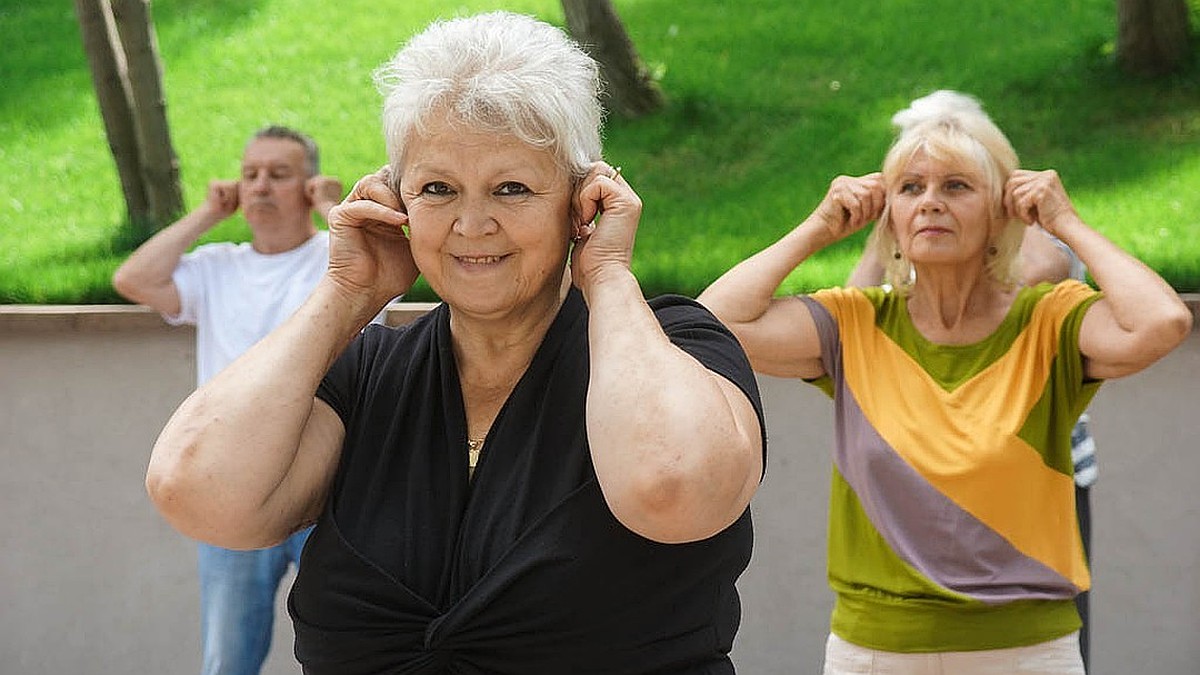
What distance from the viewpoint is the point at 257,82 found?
294 inches

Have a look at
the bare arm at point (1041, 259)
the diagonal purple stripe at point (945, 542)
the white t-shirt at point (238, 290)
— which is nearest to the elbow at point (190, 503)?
the diagonal purple stripe at point (945, 542)

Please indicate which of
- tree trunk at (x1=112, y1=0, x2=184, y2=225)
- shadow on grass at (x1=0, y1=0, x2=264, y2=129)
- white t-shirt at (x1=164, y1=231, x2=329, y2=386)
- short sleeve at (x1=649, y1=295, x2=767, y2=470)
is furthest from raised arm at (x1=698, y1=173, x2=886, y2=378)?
shadow on grass at (x1=0, y1=0, x2=264, y2=129)

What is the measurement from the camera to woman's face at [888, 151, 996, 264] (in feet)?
11.0

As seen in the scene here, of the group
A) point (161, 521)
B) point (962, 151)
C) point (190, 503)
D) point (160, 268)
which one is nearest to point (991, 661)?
point (962, 151)

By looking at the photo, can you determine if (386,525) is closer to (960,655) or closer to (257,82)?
(960,655)

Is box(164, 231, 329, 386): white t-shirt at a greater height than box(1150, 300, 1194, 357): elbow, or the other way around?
box(164, 231, 329, 386): white t-shirt

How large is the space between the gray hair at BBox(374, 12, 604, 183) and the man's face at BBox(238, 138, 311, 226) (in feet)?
8.65

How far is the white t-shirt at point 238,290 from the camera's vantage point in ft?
14.5

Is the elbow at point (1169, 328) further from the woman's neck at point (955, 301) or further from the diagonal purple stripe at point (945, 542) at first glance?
the diagonal purple stripe at point (945, 542)

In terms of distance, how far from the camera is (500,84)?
6.38ft

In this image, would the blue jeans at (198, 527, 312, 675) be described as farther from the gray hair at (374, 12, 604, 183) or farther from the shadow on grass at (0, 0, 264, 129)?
the shadow on grass at (0, 0, 264, 129)

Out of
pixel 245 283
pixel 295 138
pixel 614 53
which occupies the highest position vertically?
pixel 614 53

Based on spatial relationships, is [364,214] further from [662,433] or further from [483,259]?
[662,433]

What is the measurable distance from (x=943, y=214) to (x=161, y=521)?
2.84 metres
